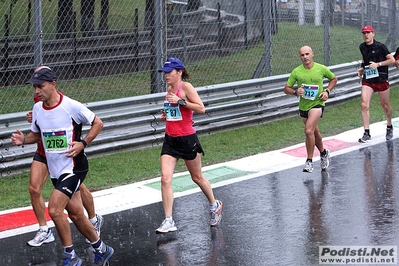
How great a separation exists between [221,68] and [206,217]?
→ 5.28 metres

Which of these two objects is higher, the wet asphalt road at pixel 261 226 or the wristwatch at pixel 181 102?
the wristwatch at pixel 181 102

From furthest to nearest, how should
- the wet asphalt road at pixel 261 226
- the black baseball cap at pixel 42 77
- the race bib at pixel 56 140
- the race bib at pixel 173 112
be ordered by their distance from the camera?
1. the race bib at pixel 173 112
2. the wet asphalt road at pixel 261 226
3. the race bib at pixel 56 140
4. the black baseball cap at pixel 42 77

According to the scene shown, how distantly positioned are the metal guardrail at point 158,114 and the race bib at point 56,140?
3568 mm

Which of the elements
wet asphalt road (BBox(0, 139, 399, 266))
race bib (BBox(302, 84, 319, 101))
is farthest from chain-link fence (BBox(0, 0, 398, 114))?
wet asphalt road (BBox(0, 139, 399, 266))

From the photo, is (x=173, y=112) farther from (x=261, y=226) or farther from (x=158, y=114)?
(x=158, y=114)

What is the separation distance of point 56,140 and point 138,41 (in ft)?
18.1

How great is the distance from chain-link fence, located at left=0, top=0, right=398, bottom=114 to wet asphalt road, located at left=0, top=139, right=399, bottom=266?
288 cm

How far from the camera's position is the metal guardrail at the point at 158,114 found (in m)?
10.8

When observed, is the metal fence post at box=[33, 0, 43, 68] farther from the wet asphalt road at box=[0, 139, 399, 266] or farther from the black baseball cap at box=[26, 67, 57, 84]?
the black baseball cap at box=[26, 67, 57, 84]

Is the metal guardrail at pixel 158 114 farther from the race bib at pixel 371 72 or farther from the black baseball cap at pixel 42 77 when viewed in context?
the black baseball cap at pixel 42 77

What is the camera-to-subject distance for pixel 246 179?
1077 cm

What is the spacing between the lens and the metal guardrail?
424 inches

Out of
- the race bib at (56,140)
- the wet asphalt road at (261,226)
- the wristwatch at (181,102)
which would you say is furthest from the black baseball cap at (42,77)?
the wet asphalt road at (261,226)

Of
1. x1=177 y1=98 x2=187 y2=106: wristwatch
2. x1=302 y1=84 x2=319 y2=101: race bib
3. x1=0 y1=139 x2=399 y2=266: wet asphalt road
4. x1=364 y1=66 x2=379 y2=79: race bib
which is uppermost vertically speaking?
x1=177 y1=98 x2=187 y2=106: wristwatch
